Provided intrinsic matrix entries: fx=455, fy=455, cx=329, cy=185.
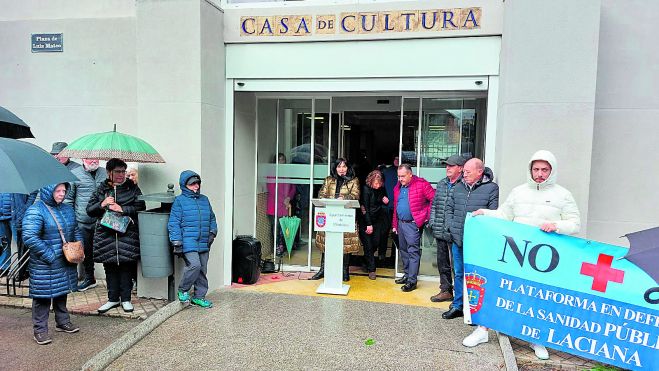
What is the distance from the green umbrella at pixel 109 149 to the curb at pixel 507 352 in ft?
13.7

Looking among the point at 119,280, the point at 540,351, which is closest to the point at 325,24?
the point at 119,280

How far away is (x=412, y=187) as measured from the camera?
19.9ft

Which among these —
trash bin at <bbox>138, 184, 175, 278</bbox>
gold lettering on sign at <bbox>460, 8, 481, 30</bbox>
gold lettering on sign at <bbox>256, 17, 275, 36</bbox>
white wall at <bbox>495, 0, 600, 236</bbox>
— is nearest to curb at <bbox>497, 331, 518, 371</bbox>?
white wall at <bbox>495, 0, 600, 236</bbox>

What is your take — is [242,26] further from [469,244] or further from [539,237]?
[539,237]

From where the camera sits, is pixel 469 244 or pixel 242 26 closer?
pixel 469 244

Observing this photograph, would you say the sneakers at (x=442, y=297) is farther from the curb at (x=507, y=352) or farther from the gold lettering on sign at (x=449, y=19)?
the gold lettering on sign at (x=449, y=19)

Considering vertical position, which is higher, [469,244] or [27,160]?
[27,160]

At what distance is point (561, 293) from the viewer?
405 centimetres

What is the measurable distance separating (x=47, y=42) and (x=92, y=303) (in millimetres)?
4069

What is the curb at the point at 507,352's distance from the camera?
3.86m

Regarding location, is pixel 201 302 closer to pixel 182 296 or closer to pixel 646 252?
pixel 182 296

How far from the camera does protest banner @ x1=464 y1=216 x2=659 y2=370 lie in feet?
12.5

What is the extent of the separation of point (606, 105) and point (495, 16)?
66.0 inches

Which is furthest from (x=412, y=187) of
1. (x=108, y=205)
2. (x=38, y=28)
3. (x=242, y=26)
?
(x=38, y=28)
